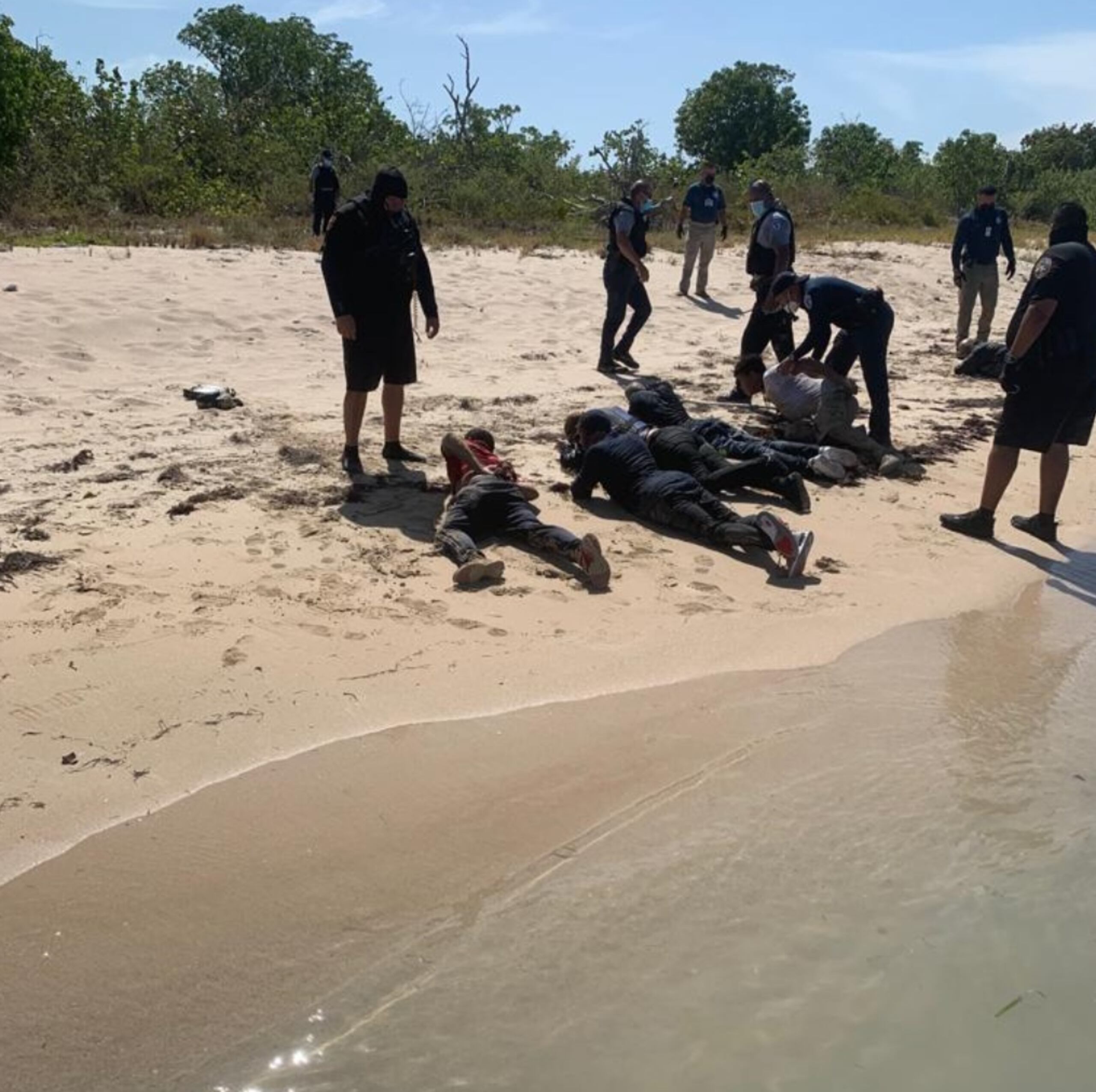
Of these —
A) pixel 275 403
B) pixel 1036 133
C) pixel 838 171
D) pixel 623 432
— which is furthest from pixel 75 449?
pixel 1036 133

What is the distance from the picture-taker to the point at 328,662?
452 cm

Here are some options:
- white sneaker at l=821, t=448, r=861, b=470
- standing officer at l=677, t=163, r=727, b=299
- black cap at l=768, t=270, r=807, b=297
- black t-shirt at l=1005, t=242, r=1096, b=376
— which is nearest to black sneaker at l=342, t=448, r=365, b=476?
white sneaker at l=821, t=448, r=861, b=470

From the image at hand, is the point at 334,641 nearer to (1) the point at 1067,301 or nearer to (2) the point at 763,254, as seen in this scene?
(1) the point at 1067,301

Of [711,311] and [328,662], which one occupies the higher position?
[711,311]

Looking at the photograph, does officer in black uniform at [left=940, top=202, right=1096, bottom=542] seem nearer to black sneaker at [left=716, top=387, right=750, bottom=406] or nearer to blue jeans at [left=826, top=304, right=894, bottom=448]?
blue jeans at [left=826, top=304, right=894, bottom=448]

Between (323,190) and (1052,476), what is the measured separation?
9520 mm

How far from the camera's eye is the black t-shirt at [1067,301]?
19.8 ft

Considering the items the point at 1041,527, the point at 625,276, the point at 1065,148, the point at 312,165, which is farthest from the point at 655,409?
the point at 1065,148

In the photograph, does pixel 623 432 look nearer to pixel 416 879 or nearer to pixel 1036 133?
pixel 416 879

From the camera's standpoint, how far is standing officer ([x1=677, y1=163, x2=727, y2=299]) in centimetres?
1442

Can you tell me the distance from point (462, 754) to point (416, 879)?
71 centimetres

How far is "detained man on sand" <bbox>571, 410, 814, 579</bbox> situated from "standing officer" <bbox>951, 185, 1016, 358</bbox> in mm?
7131

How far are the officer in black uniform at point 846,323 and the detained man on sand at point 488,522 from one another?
2.46 metres

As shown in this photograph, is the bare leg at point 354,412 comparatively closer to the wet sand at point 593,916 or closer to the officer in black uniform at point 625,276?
the wet sand at point 593,916
